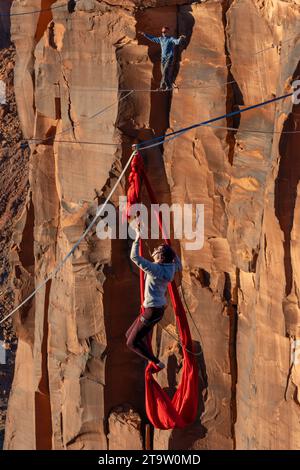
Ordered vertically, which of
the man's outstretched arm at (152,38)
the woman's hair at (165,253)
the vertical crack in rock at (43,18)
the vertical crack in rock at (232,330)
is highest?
the vertical crack in rock at (43,18)

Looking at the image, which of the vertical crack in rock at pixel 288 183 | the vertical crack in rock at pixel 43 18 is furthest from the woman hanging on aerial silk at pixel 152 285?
the vertical crack in rock at pixel 43 18

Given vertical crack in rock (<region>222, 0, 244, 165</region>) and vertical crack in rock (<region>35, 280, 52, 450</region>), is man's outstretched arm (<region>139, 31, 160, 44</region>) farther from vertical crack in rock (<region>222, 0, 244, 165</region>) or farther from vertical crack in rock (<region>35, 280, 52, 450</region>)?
vertical crack in rock (<region>35, 280, 52, 450</region>)

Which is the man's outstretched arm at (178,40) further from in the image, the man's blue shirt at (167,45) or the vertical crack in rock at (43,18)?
the vertical crack in rock at (43,18)

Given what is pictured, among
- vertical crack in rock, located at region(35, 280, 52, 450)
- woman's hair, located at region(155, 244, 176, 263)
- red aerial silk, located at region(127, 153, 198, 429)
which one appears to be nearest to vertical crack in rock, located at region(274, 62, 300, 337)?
red aerial silk, located at region(127, 153, 198, 429)

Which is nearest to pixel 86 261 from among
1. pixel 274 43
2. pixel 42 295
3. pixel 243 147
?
pixel 42 295

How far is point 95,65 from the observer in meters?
19.9

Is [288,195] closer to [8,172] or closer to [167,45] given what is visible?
[167,45]

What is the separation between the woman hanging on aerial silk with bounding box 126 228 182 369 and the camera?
16.0m

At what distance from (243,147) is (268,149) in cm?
69

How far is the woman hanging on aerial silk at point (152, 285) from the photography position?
52.6ft

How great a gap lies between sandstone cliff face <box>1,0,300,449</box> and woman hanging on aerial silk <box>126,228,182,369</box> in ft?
5.13

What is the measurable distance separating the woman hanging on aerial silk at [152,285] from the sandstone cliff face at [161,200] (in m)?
1.56

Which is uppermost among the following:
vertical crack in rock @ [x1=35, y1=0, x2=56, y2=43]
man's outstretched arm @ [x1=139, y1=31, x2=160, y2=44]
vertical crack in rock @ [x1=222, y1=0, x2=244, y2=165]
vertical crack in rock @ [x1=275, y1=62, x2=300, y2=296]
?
vertical crack in rock @ [x1=35, y1=0, x2=56, y2=43]

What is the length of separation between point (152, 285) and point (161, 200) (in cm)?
349
